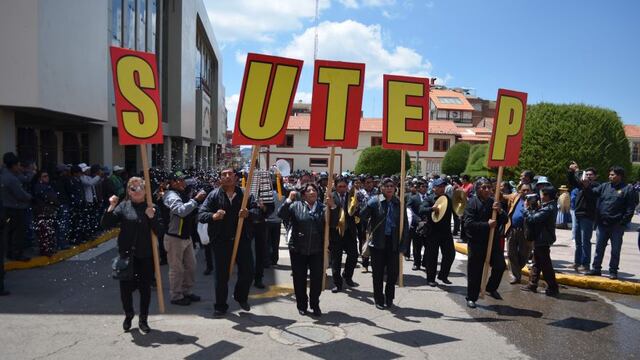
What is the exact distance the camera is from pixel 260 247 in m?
8.07

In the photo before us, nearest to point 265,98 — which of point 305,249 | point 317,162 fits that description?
point 305,249

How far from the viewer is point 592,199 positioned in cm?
877

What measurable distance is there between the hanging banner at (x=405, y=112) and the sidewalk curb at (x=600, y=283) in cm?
374

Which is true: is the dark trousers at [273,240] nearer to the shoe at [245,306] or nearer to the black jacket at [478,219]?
the shoe at [245,306]

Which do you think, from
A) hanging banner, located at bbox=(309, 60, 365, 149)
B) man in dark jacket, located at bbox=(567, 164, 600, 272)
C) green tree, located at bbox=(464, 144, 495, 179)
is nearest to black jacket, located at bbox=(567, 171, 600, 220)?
man in dark jacket, located at bbox=(567, 164, 600, 272)

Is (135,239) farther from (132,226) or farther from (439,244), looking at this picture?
(439,244)

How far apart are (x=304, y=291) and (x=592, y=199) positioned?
5.74m

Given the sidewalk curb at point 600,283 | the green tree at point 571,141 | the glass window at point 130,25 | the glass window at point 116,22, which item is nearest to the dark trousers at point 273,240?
the sidewalk curb at point 600,283

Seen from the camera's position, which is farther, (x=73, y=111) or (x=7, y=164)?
(x=73, y=111)

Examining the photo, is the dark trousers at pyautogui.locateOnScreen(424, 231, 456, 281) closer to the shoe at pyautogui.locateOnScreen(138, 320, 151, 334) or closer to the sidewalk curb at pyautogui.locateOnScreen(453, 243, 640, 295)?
the sidewalk curb at pyautogui.locateOnScreen(453, 243, 640, 295)

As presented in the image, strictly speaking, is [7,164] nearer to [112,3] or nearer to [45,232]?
[45,232]

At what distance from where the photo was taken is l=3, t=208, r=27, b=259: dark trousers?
880 cm

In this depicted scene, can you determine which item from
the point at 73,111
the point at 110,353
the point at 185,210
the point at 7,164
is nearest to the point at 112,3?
the point at 73,111

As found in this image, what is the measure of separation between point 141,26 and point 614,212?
21.1 meters
